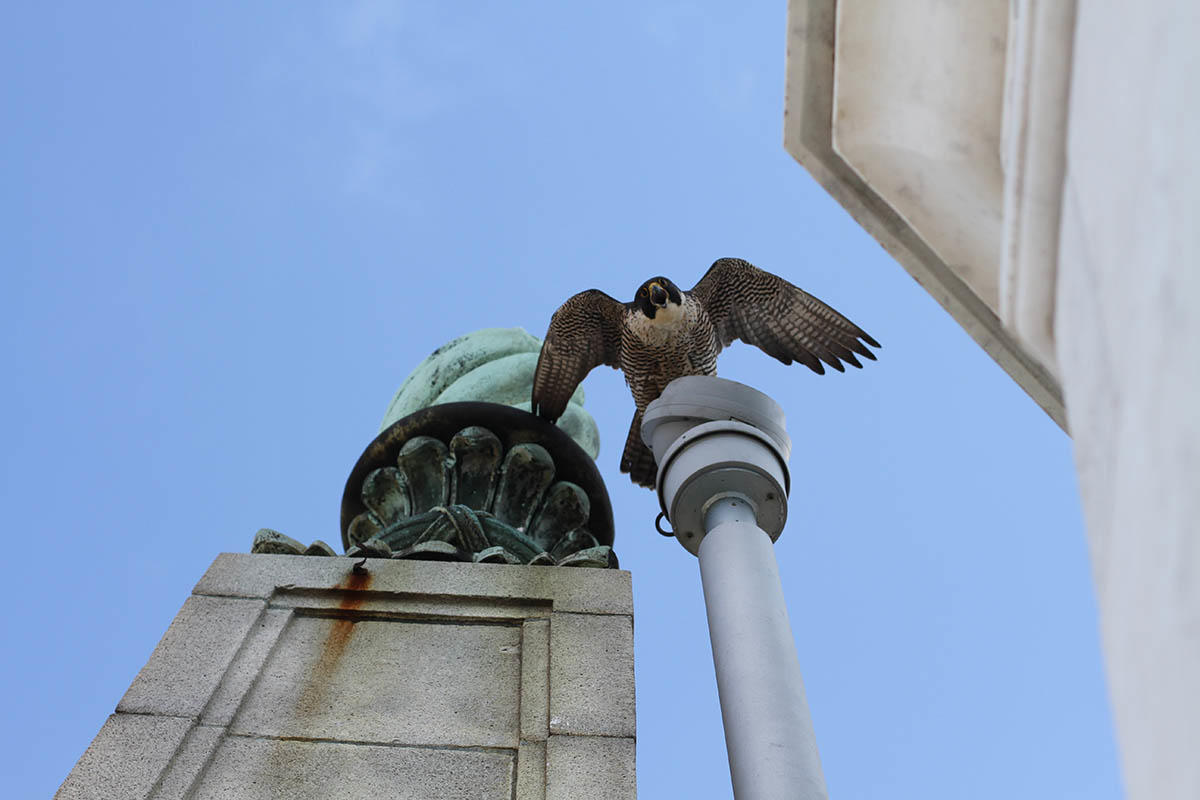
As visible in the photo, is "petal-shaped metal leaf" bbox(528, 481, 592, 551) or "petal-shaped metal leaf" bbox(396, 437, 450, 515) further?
"petal-shaped metal leaf" bbox(396, 437, 450, 515)

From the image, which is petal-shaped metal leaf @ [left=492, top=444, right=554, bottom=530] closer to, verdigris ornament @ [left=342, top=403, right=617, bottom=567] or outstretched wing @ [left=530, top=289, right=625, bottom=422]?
verdigris ornament @ [left=342, top=403, right=617, bottom=567]

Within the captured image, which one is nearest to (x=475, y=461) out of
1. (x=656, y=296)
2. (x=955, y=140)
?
(x=656, y=296)

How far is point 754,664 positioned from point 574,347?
18.0 ft

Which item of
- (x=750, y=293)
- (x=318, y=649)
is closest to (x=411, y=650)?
(x=318, y=649)

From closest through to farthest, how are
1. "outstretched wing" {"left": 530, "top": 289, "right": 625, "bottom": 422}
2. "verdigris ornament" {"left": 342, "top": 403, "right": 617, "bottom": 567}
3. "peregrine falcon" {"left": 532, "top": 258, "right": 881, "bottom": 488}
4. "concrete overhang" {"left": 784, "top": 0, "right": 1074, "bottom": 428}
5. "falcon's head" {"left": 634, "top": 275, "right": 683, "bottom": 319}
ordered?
1. "concrete overhang" {"left": 784, "top": 0, "right": 1074, "bottom": 428}
2. "verdigris ornament" {"left": 342, "top": 403, "right": 617, "bottom": 567}
3. "outstretched wing" {"left": 530, "top": 289, "right": 625, "bottom": 422}
4. "peregrine falcon" {"left": 532, "top": 258, "right": 881, "bottom": 488}
5. "falcon's head" {"left": 634, "top": 275, "right": 683, "bottom": 319}

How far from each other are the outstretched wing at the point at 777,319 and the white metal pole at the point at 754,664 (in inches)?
174

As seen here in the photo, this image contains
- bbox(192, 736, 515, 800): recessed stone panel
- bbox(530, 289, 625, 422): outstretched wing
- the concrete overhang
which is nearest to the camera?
the concrete overhang

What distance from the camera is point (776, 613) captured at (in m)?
4.95

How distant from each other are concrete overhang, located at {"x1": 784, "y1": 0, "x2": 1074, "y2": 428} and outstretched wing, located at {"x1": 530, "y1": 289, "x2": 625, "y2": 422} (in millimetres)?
6823

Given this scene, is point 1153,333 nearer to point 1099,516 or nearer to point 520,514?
point 1099,516

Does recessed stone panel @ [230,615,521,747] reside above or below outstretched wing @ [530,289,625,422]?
below

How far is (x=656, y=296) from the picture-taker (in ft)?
32.2

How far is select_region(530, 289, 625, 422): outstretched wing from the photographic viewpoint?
9.41 metres

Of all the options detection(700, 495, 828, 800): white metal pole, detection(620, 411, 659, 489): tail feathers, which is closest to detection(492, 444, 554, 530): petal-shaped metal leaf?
detection(700, 495, 828, 800): white metal pole
